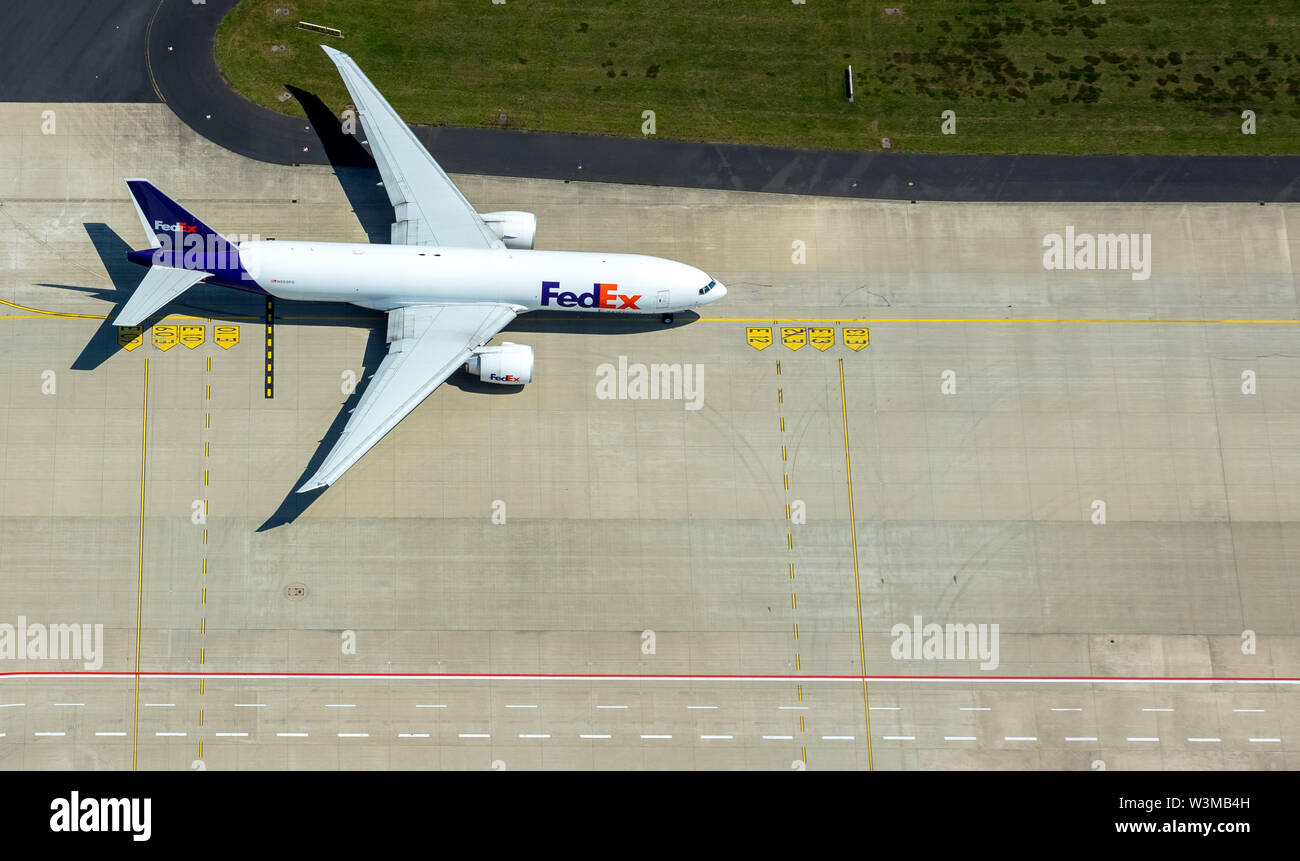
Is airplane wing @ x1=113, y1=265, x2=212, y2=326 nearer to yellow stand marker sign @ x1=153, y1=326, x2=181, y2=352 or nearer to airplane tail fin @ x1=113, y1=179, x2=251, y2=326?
airplane tail fin @ x1=113, y1=179, x2=251, y2=326

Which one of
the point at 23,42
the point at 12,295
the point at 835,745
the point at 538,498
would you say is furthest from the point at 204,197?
the point at 835,745

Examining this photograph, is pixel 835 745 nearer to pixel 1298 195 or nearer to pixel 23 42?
pixel 1298 195

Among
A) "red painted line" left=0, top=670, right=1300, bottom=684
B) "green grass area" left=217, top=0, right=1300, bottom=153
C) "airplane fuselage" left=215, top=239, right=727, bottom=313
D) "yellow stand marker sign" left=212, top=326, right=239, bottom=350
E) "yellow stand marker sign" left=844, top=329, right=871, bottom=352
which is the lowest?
"red painted line" left=0, top=670, right=1300, bottom=684

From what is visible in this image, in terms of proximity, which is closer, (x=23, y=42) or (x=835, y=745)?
(x=835, y=745)

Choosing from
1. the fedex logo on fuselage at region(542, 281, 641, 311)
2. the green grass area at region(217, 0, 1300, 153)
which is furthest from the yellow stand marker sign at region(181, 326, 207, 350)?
the fedex logo on fuselage at region(542, 281, 641, 311)
